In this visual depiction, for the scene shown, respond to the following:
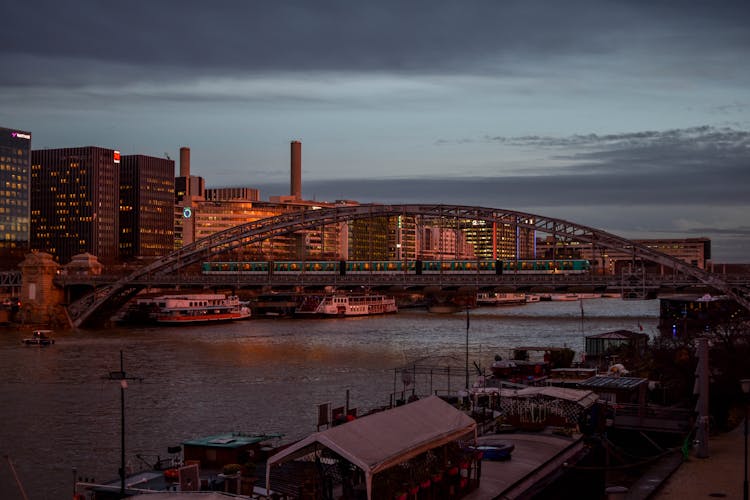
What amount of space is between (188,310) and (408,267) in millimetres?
24848

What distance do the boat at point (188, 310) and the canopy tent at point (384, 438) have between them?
86524 millimetres

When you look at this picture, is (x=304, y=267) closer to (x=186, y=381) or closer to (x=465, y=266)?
(x=465, y=266)

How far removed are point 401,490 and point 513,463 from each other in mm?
5703

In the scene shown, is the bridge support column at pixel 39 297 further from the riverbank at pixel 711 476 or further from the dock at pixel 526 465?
the riverbank at pixel 711 476

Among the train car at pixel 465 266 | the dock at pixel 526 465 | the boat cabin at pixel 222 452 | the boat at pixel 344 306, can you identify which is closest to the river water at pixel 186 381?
the boat cabin at pixel 222 452

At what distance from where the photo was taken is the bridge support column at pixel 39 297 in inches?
3895

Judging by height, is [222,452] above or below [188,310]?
below

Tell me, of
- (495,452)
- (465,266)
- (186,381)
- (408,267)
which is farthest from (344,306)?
(495,452)

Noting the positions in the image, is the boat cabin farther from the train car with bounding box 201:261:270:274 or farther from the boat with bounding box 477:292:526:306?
the boat with bounding box 477:292:526:306

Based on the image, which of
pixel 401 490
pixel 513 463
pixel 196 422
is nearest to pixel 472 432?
pixel 513 463

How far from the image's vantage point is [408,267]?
366ft

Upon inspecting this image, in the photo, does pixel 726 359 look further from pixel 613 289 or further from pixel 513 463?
pixel 613 289

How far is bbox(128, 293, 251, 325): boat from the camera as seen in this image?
107 m

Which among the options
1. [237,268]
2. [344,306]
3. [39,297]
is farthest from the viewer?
[344,306]
